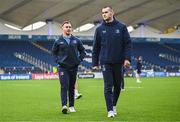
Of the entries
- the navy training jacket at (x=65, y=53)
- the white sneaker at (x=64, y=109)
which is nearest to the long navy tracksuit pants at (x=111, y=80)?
the white sneaker at (x=64, y=109)

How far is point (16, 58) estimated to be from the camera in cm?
5878

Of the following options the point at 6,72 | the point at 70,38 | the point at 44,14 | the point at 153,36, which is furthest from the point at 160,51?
the point at 70,38

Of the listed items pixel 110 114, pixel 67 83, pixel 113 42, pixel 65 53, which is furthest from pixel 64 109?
pixel 113 42

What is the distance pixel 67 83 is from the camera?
40.3ft

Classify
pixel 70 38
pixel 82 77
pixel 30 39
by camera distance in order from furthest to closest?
1. pixel 30 39
2. pixel 82 77
3. pixel 70 38

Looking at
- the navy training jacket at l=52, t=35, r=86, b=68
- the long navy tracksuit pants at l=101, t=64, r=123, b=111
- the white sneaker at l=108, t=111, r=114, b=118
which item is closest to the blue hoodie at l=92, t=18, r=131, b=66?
the long navy tracksuit pants at l=101, t=64, r=123, b=111

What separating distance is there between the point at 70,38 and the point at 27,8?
139ft

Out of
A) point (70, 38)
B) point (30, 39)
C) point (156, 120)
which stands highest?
point (30, 39)

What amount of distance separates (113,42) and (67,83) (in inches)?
76.0

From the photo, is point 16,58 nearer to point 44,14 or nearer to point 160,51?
point 44,14

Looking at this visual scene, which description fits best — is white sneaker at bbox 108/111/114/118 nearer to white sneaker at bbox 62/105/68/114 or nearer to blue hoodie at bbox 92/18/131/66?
blue hoodie at bbox 92/18/131/66

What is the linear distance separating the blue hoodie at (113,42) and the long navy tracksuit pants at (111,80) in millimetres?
147

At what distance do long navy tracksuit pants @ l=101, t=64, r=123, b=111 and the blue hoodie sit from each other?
0.15 meters

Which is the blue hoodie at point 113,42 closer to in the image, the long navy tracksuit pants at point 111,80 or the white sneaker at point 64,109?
the long navy tracksuit pants at point 111,80
